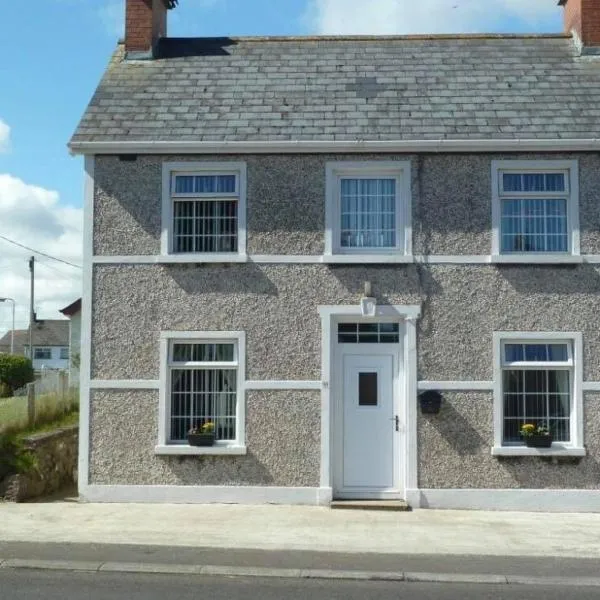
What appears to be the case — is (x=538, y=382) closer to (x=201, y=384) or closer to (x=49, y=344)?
(x=201, y=384)

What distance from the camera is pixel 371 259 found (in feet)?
45.4

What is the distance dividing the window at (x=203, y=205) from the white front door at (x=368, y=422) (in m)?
2.49

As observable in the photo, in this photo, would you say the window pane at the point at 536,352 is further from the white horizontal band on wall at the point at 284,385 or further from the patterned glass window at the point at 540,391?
the white horizontal band on wall at the point at 284,385

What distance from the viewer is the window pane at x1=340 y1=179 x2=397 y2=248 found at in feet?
46.3

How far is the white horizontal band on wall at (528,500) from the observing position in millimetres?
13422

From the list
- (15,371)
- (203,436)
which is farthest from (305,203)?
(15,371)

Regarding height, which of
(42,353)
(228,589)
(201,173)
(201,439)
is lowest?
(228,589)

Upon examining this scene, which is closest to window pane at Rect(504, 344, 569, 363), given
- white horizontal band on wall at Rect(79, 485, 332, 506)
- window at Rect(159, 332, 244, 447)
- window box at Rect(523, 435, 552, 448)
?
window box at Rect(523, 435, 552, 448)

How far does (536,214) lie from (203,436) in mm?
5850

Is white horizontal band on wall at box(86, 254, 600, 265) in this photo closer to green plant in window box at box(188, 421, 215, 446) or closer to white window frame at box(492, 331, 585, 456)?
white window frame at box(492, 331, 585, 456)

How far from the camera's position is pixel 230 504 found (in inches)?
536

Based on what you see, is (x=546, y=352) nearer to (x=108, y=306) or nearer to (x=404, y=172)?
(x=404, y=172)

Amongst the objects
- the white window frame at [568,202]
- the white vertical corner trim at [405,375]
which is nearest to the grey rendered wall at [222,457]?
the white vertical corner trim at [405,375]

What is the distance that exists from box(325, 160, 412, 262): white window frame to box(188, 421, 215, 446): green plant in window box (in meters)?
3.05
